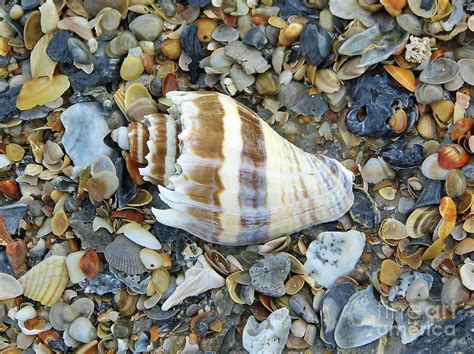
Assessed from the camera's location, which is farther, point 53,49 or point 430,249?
point 53,49

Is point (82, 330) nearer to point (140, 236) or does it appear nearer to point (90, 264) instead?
point (90, 264)

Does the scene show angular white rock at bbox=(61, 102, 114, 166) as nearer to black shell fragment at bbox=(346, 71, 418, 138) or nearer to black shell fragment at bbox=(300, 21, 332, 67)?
black shell fragment at bbox=(300, 21, 332, 67)

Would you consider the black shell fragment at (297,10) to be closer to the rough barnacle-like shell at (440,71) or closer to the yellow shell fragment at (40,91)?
the rough barnacle-like shell at (440,71)

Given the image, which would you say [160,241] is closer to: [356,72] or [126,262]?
[126,262]

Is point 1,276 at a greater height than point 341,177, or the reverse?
point 341,177

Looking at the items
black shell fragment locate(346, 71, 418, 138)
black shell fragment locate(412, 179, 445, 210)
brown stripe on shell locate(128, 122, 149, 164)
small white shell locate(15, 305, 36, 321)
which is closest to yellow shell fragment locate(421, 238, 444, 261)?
black shell fragment locate(412, 179, 445, 210)

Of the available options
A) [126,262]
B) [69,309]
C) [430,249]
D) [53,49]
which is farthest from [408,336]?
[53,49]

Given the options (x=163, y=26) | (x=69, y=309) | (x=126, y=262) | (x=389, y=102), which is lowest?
(x=69, y=309)
